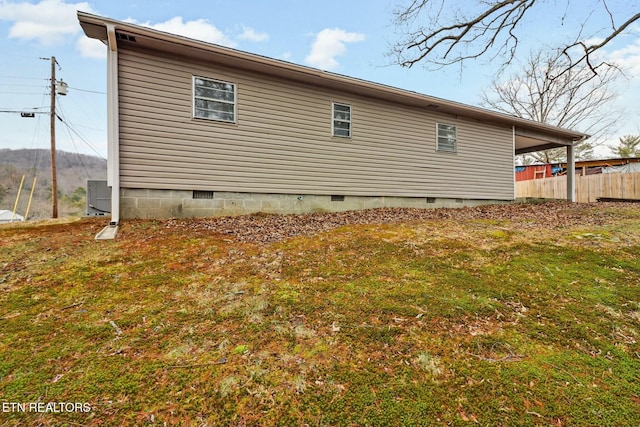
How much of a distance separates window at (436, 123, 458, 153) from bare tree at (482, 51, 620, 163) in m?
15.3

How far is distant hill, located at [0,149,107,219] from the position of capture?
27.2 m

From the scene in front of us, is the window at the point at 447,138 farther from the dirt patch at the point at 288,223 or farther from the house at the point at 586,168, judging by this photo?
the house at the point at 586,168

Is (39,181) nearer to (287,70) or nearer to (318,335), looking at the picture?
(287,70)

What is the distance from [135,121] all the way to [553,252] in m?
8.42

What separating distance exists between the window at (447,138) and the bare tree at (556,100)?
50.3ft

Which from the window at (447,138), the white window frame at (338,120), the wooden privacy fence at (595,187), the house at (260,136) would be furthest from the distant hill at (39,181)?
the wooden privacy fence at (595,187)

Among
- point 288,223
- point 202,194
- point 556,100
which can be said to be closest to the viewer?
→ point 288,223

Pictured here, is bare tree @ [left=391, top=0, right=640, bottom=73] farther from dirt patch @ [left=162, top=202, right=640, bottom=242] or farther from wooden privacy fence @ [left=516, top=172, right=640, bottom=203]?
wooden privacy fence @ [left=516, top=172, right=640, bottom=203]

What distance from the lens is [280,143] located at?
26.6 feet

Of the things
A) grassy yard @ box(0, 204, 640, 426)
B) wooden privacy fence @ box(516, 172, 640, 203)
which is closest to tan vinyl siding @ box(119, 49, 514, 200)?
grassy yard @ box(0, 204, 640, 426)

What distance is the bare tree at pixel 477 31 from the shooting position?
26.6 feet

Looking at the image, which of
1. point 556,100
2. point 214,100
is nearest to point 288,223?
point 214,100

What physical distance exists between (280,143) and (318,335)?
6424mm

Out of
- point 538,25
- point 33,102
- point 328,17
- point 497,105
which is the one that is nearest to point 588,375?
point 538,25
